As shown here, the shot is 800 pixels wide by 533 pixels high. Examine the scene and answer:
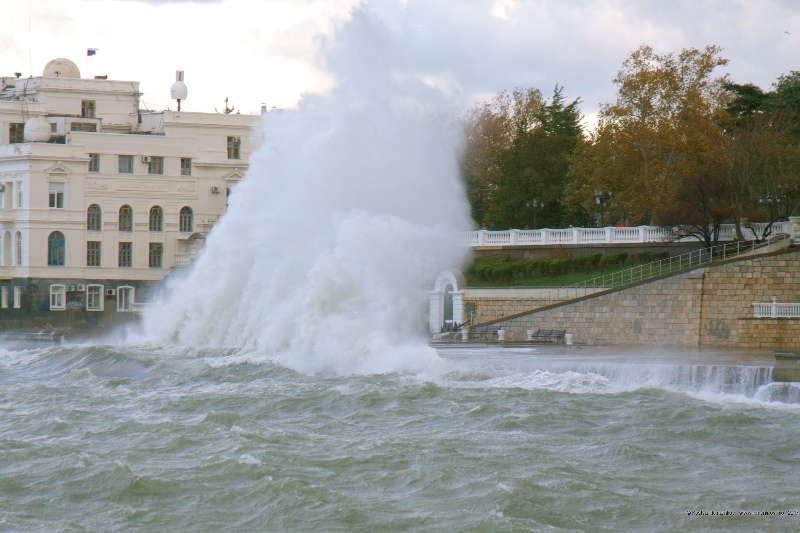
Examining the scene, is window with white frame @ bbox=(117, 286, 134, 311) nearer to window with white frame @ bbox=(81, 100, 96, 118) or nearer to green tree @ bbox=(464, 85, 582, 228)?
window with white frame @ bbox=(81, 100, 96, 118)

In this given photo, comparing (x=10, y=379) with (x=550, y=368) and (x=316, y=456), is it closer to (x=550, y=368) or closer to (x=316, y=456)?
(x=550, y=368)

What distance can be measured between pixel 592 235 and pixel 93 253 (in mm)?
23551

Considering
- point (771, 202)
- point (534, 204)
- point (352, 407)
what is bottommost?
point (352, 407)

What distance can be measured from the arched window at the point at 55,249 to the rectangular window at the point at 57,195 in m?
1.16

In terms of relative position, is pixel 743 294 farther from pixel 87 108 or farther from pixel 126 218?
pixel 87 108

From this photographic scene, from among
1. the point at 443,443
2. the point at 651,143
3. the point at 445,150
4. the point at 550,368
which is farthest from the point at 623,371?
the point at 651,143

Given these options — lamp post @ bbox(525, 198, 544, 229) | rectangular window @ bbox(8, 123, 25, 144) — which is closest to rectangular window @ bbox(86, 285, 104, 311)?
rectangular window @ bbox(8, 123, 25, 144)

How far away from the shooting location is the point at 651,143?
40.4 meters

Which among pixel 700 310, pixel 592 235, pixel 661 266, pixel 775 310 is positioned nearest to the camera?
pixel 775 310

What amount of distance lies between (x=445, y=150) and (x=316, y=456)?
20.4 meters

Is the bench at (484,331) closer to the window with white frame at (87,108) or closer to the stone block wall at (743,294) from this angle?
the stone block wall at (743,294)

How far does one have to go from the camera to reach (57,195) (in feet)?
171

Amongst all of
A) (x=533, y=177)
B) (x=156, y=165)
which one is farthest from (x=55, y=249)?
(x=533, y=177)

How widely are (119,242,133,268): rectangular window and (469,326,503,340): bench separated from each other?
23.6 m
